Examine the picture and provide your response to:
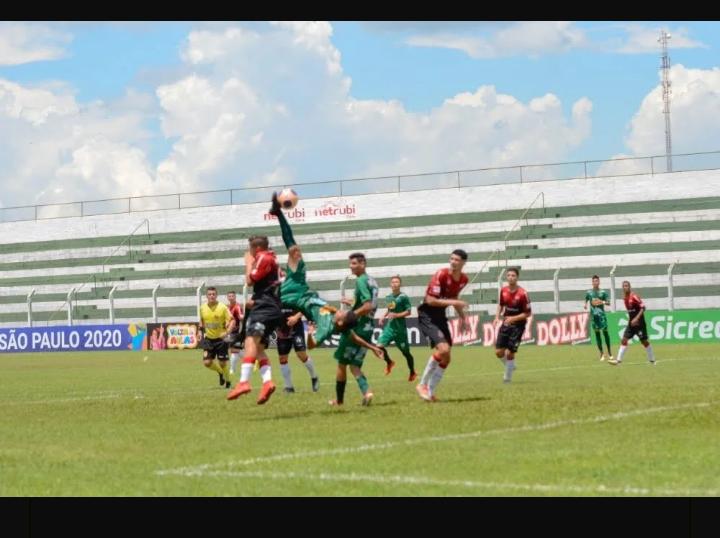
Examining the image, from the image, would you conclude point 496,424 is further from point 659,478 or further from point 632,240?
point 632,240

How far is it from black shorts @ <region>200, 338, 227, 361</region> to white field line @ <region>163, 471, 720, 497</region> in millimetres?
13004

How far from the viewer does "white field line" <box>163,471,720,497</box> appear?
853 cm

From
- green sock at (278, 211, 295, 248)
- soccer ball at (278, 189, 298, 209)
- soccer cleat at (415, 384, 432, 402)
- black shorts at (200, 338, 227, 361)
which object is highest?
soccer ball at (278, 189, 298, 209)

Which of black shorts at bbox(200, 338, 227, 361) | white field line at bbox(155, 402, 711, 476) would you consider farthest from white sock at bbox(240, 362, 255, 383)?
black shorts at bbox(200, 338, 227, 361)

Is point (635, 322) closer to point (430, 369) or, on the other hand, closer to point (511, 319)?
point (511, 319)

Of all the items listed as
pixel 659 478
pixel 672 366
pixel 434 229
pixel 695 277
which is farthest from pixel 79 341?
pixel 659 478

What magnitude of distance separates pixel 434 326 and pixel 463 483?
8.22m

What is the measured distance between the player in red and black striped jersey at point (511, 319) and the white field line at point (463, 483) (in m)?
12.2

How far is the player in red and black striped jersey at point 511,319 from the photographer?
21.7m

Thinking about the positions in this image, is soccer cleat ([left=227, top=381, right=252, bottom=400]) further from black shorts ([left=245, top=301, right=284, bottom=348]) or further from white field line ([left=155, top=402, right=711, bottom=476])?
white field line ([left=155, top=402, right=711, bottom=476])

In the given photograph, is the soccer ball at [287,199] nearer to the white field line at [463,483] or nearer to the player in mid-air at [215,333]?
the white field line at [463,483]

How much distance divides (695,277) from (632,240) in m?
4.87

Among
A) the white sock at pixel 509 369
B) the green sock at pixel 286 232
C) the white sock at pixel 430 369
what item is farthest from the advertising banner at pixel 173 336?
the green sock at pixel 286 232
